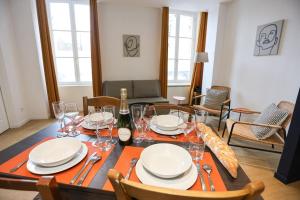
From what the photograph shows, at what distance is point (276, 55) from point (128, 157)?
2785 mm

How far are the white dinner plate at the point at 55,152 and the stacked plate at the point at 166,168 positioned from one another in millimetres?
371

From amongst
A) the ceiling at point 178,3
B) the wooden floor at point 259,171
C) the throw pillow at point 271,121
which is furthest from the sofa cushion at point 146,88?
the throw pillow at point 271,121

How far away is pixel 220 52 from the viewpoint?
354cm

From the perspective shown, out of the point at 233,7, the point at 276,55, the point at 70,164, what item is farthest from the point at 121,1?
the point at 70,164

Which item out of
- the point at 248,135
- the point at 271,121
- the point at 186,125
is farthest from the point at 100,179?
the point at 271,121

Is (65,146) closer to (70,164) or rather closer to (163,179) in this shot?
(70,164)

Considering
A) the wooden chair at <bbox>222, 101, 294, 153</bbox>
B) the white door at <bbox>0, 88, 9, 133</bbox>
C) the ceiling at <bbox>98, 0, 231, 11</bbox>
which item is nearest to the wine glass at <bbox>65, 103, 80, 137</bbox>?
the wooden chair at <bbox>222, 101, 294, 153</bbox>

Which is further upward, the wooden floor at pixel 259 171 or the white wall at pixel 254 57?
the white wall at pixel 254 57

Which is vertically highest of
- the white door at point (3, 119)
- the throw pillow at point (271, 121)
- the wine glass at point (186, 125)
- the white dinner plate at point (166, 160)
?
the wine glass at point (186, 125)

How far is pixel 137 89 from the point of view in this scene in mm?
3742

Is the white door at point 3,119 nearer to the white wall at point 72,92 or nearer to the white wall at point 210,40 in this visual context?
the white wall at point 72,92

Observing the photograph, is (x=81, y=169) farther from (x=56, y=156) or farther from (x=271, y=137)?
(x=271, y=137)

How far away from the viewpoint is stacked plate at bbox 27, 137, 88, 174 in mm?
733

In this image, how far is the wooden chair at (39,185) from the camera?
49 cm
